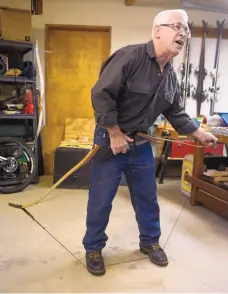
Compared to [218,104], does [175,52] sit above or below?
above

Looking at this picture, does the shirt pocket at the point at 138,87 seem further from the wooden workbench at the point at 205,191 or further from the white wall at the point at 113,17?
the white wall at the point at 113,17

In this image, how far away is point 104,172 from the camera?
164 centimetres

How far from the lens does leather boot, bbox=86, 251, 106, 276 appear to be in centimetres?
165

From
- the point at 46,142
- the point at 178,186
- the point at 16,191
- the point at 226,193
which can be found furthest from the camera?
the point at 46,142

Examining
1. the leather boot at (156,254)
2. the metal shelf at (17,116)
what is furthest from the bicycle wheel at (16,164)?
the leather boot at (156,254)

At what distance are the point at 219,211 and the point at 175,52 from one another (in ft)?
4.92

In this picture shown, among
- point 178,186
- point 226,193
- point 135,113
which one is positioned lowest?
point 178,186

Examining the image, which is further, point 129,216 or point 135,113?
point 129,216

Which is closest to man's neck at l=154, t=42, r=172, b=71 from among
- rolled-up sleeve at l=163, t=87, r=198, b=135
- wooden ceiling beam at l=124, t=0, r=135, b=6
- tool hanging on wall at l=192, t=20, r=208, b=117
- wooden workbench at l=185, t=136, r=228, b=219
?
rolled-up sleeve at l=163, t=87, r=198, b=135

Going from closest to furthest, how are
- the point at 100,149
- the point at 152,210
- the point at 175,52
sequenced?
1. the point at 175,52
2. the point at 100,149
3. the point at 152,210

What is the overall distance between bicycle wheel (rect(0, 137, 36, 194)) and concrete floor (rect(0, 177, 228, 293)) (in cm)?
37

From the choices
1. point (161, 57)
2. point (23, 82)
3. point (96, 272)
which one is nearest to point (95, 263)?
point (96, 272)

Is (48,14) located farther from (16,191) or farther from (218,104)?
(218,104)

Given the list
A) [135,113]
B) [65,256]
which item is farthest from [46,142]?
[135,113]
